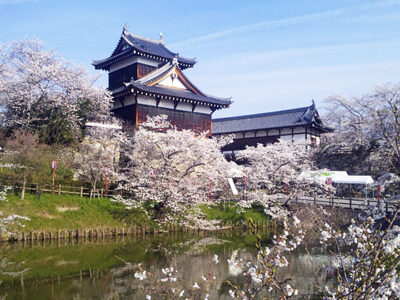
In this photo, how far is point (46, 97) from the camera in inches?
960

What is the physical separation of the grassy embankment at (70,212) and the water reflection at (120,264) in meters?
1.26

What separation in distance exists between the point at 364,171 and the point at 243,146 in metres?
11.5

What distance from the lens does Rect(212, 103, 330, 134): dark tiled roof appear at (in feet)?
113

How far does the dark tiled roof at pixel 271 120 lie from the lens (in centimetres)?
3438

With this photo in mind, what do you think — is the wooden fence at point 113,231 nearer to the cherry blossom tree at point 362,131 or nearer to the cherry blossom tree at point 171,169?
the cherry blossom tree at point 171,169

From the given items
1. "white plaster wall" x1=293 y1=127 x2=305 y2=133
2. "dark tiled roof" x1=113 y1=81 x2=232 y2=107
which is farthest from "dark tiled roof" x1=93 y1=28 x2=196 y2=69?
"white plaster wall" x1=293 y1=127 x2=305 y2=133

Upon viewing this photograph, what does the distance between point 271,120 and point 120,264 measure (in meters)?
25.8

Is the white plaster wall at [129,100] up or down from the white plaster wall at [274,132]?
up

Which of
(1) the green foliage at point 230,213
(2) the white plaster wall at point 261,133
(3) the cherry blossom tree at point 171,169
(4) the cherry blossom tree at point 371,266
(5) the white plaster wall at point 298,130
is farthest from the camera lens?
A: (2) the white plaster wall at point 261,133

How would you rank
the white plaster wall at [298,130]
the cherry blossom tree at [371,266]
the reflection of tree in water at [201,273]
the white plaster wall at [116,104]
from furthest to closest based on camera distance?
the white plaster wall at [298,130] → the white plaster wall at [116,104] → the reflection of tree in water at [201,273] → the cherry blossom tree at [371,266]

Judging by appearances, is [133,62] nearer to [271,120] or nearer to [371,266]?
[271,120]

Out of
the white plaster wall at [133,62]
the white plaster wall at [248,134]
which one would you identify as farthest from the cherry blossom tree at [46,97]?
the white plaster wall at [248,134]

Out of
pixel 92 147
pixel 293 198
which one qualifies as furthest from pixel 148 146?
pixel 293 198

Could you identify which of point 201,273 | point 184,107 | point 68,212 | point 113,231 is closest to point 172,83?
point 184,107
